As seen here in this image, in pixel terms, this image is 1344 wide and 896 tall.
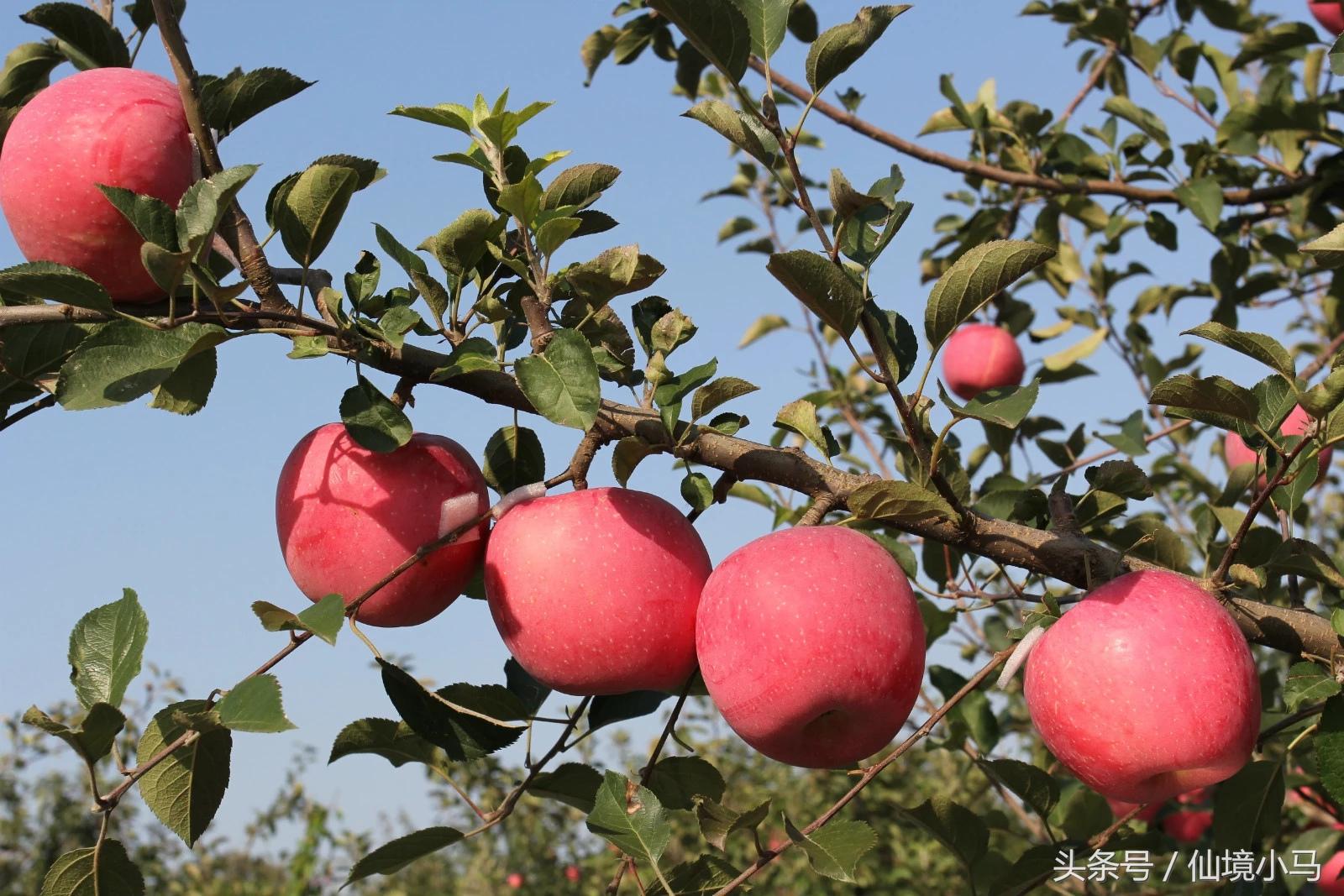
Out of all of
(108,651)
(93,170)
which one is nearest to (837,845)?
(108,651)

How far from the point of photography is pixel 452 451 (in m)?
1.42

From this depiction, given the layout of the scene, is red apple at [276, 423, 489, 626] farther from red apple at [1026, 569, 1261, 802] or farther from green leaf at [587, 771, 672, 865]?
red apple at [1026, 569, 1261, 802]

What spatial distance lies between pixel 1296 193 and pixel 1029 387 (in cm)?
207

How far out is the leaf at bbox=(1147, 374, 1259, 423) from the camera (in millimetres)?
1266

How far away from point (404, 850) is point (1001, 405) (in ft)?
3.12

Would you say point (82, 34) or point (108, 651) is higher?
point (82, 34)

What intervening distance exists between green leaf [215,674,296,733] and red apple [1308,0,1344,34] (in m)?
3.85

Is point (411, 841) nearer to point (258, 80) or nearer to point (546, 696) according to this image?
point (546, 696)

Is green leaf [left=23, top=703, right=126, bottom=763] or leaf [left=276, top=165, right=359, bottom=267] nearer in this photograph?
green leaf [left=23, top=703, right=126, bottom=763]

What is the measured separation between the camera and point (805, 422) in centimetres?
146

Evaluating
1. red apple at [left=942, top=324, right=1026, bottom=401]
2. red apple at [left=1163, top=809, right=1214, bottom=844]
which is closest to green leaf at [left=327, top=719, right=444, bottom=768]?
red apple at [left=942, top=324, right=1026, bottom=401]

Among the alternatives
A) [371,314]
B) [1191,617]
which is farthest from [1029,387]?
[371,314]

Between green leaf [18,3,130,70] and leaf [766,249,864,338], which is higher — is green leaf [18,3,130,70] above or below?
above

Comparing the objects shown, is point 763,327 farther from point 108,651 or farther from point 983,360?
point 108,651
